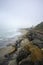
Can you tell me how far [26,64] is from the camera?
874 centimetres

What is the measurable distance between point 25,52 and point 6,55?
3.81 metres

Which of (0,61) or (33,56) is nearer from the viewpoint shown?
(33,56)

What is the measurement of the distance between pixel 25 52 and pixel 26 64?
1.94m

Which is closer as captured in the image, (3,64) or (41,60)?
(41,60)

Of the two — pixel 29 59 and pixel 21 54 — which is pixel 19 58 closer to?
pixel 21 54

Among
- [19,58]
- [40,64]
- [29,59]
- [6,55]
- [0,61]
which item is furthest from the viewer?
[6,55]

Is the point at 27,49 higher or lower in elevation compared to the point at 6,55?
higher

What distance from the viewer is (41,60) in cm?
867

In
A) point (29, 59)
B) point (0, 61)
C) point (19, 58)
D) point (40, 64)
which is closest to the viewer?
point (40, 64)

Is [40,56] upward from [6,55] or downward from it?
upward

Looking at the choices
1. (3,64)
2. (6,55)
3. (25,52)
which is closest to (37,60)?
(25,52)

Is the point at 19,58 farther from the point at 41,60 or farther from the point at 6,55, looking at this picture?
the point at 6,55

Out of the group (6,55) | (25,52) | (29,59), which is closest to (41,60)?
(29,59)

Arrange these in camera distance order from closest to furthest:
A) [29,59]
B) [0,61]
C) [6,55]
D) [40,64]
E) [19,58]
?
[40,64] → [29,59] → [19,58] → [0,61] → [6,55]
